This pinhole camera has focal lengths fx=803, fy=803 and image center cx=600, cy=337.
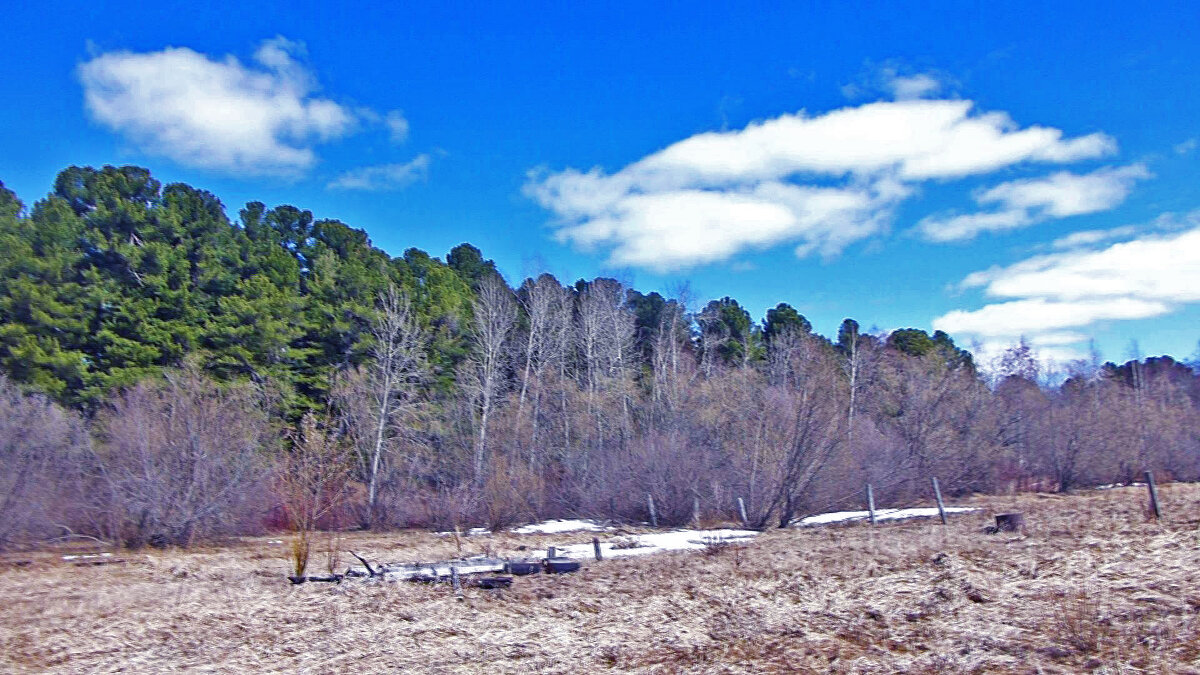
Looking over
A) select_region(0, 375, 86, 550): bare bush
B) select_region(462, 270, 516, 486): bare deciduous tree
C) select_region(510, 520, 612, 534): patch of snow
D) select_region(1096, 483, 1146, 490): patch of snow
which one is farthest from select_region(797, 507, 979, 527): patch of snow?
select_region(0, 375, 86, 550): bare bush

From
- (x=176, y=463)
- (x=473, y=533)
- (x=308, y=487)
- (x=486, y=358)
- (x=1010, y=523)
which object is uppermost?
(x=486, y=358)

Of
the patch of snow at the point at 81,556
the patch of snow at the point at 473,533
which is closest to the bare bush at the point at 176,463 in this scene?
the patch of snow at the point at 81,556

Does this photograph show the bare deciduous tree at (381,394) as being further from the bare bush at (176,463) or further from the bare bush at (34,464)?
the bare bush at (34,464)

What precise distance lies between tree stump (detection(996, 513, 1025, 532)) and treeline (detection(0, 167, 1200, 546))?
846cm

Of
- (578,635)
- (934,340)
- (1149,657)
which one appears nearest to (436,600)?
(578,635)

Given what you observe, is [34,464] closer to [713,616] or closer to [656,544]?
[656,544]

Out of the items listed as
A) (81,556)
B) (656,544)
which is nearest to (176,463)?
(81,556)

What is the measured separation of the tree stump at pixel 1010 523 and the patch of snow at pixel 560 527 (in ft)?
44.3

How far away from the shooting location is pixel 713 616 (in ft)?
35.6

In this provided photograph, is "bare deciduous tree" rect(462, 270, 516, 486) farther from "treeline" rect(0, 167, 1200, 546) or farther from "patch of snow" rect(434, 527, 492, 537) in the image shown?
"patch of snow" rect(434, 527, 492, 537)

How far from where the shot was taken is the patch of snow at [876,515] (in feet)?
82.0

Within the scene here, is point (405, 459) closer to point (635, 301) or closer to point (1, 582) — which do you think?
point (1, 582)

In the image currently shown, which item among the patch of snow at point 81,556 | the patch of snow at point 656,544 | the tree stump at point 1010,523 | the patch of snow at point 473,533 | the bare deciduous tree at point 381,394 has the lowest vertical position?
the patch of snow at point 473,533

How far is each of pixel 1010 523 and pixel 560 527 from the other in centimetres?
1620
